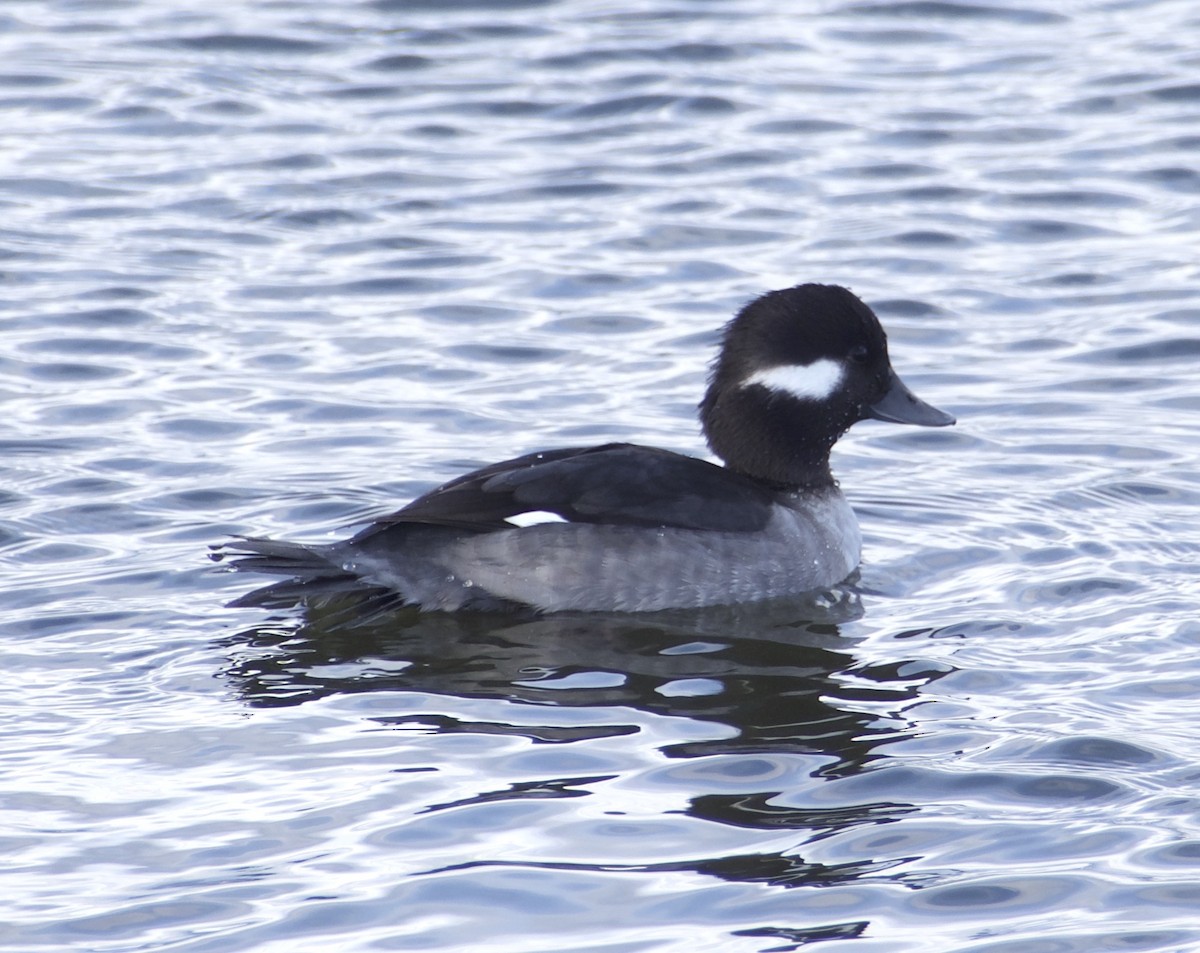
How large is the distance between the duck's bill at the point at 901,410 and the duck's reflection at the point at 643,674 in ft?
3.70

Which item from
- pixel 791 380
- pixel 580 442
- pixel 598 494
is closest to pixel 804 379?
pixel 791 380

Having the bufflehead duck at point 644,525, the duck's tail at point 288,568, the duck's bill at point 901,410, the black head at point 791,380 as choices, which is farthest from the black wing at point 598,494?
the duck's bill at point 901,410

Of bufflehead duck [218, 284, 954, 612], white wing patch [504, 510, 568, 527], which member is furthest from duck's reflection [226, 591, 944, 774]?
white wing patch [504, 510, 568, 527]

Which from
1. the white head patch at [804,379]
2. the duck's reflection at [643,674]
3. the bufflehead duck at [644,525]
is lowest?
the duck's reflection at [643,674]

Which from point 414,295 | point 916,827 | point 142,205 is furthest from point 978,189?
point 916,827

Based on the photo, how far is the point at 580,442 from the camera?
9.81 meters

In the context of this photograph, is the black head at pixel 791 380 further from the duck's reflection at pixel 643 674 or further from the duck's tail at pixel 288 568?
the duck's tail at pixel 288 568

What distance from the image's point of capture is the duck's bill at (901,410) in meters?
9.14

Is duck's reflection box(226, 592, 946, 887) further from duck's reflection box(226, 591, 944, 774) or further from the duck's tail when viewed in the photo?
the duck's tail

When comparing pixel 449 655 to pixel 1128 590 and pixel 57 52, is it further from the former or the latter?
pixel 57 52

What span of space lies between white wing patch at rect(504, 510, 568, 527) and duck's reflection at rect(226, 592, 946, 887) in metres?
0.38

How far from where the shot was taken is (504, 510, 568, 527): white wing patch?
7953 mm

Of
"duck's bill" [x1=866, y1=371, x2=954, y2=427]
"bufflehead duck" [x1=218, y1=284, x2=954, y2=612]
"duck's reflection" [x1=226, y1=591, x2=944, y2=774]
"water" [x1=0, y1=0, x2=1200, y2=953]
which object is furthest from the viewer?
"duck's bill" [x1=866, y1=371, x2=954, y2=427]

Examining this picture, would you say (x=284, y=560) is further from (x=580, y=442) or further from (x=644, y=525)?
(x=580, y=442)
